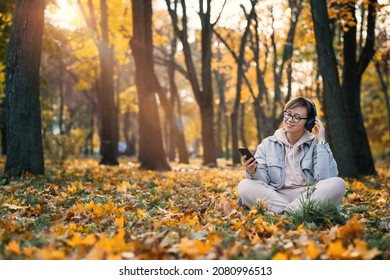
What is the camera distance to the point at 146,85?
39.8 feet

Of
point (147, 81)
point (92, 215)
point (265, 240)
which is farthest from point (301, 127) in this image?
point (147, 81)

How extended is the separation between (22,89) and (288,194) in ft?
18.4

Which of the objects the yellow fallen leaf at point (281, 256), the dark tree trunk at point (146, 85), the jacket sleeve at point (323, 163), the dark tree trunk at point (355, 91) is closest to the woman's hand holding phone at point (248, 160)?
the jacket sleeve at point (323, 163)

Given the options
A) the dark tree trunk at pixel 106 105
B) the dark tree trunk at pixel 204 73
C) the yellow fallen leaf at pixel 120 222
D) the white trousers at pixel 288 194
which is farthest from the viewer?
the dark tree trunk at pixel 106 105

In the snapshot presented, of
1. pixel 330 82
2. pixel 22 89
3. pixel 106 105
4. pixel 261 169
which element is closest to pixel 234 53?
pixel 106 105

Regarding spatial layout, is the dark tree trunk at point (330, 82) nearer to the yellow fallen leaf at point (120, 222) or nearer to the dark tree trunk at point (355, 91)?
the dark tree trunk at point (355, 91)

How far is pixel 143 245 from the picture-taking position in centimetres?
289

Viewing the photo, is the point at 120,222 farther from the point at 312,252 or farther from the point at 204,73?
the point at 204,73

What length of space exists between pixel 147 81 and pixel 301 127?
7894 millimetres

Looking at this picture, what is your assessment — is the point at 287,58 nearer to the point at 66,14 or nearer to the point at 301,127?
the point at 66,14

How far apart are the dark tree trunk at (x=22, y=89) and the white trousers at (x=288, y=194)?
4.94m

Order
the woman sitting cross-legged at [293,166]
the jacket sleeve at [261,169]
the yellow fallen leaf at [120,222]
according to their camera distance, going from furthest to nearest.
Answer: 1. the jacket sleeve at [261,169]
2. the woman sitting cross-legged at [293,166]
3. the yellow fallen leaf at [120,222]

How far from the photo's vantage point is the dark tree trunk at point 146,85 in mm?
12062

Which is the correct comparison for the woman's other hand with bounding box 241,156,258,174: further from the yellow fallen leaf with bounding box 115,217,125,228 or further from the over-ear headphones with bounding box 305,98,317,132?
the yellow fallen leaf with bounding box 115,217,125,228
